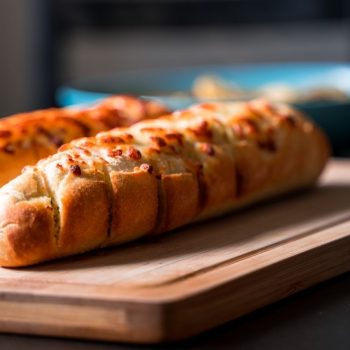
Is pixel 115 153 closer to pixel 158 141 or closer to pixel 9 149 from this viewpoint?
pixel 158 141

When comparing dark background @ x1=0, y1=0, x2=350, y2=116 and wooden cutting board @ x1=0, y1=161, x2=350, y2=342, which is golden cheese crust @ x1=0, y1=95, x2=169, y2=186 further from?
dark background @ x1=0, y1=0, x2=350, y2=116

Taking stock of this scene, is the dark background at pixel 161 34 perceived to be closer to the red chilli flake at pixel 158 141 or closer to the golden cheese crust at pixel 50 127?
the golden cheese crust at pixel 50 127

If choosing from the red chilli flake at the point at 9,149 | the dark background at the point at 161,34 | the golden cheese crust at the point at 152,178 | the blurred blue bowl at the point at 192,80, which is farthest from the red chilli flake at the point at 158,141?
the dark background at the point at 161,34

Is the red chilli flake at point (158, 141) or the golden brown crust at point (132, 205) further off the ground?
the red chilli flake at point (158, 141)

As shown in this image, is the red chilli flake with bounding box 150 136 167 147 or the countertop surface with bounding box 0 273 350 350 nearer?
the countertop surface with bounding box 0 273 350 350

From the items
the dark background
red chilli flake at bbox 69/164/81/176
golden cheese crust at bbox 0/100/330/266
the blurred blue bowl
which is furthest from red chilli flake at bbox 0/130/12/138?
the dark background

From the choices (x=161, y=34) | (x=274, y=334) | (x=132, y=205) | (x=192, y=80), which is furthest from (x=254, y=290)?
(x=161, y=34)

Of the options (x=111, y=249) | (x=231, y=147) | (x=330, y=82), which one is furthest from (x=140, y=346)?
(x=330, y=82)
